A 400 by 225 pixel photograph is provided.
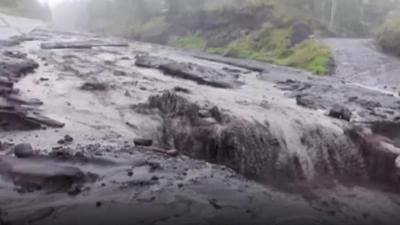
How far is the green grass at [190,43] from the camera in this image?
43.9m

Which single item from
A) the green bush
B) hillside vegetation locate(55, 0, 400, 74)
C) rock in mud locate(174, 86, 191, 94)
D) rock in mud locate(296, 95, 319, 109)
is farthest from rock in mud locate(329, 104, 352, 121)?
the green bush

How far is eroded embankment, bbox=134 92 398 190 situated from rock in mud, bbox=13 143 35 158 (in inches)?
121

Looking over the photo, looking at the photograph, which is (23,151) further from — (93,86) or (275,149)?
(93,86)

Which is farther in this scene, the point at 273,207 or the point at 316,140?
the point at 316,140

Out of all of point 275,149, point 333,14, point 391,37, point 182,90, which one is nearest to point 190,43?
point 333,14

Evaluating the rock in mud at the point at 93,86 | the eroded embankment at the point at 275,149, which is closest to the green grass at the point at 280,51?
the rock in mud at the point at 93,86

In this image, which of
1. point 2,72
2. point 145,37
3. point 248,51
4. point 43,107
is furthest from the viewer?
point 145,37

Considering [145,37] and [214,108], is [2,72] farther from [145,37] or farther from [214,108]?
[145,37]

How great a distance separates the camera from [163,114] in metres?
13.7

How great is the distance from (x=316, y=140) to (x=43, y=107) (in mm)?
6749

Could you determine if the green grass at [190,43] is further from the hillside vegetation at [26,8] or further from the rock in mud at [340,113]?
the rock in mud at [340,113]

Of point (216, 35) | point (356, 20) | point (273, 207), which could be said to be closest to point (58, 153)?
point (273, 207)

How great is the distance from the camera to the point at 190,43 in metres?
45.9

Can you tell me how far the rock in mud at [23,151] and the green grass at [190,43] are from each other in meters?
33.2
